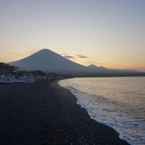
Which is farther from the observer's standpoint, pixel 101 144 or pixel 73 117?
pixel 73 117

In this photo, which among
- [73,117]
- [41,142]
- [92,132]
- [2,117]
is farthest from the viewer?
[73,117]

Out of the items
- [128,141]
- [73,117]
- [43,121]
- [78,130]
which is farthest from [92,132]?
[73,117]

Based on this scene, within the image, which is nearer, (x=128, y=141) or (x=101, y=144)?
(x=101, y=144)

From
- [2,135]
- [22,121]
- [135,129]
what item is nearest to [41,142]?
[2,135]

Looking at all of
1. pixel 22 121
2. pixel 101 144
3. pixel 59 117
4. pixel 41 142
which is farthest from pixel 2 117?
pixel 101 144

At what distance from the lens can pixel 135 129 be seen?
1791 cm

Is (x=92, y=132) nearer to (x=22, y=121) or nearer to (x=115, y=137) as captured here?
(x=115, y=137)

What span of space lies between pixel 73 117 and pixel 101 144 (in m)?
8.10

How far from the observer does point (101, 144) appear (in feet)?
44.8

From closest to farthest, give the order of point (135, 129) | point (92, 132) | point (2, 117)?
point (92, 132) → point (135, 129) → point (2, 117)

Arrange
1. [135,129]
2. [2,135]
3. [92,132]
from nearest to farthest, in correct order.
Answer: [2,135]
[92,132]
[135,129]

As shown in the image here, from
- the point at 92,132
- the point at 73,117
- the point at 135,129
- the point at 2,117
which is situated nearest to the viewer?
the point at 92,132

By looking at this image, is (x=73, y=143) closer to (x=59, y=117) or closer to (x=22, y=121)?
(x=22, y=121)

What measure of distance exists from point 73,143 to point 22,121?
244 inches
